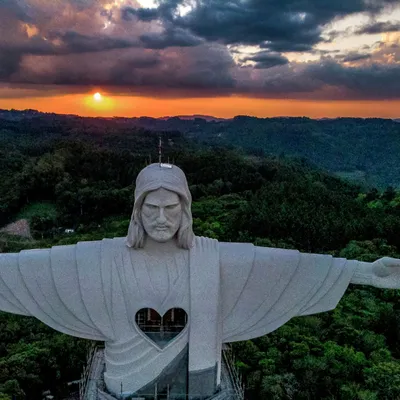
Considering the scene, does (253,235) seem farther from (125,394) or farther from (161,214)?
(161,214)

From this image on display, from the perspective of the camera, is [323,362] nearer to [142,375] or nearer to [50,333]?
[142,375]

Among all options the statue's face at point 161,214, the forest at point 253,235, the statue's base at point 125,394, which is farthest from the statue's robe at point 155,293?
the forest at point 253,235

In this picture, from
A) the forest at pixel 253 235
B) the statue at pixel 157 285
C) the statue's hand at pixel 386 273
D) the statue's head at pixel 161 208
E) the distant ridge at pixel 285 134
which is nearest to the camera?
the statue's head at pixel 161 208

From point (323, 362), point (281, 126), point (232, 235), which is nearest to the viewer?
point (323, 362)

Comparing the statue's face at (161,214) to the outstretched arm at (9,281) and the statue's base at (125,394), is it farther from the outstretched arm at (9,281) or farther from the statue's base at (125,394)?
the statue's base at (125,394)

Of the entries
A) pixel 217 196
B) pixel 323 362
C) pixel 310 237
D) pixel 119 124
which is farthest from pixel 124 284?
pixel 119 124

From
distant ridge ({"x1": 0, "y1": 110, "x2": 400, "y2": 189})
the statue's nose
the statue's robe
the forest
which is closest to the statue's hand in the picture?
the statue's robe
